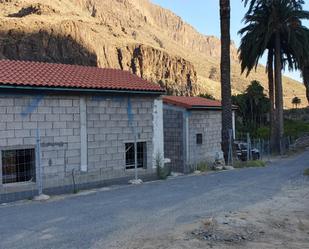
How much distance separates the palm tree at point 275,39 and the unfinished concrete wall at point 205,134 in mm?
10358

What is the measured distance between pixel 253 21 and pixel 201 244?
1152 inches

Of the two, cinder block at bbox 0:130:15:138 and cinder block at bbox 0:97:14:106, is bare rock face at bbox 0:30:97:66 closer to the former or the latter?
cinder block at bbox 0:97:14:106

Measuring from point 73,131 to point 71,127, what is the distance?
0.54ft

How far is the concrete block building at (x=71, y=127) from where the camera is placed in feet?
44.6

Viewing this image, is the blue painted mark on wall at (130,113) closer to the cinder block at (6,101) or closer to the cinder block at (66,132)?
the cinder block at (66,132)

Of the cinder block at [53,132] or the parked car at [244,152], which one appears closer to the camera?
the cinder block at [53,132]

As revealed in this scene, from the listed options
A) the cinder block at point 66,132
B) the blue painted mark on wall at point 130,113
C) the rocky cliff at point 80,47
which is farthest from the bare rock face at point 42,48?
the cinder block at point 66,132

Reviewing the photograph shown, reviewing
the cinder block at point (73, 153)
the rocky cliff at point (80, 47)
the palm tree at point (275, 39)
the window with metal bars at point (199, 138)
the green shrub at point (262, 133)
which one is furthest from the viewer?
the rocky cliff at point (80, 47)

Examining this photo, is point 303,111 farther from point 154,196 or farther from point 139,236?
point 139,236

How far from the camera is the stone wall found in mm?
13570

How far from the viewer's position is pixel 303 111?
6456 cm

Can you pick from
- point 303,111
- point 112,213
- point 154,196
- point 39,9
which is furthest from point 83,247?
point 39,9

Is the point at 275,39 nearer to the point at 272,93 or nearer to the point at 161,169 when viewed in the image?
the point at 272,93

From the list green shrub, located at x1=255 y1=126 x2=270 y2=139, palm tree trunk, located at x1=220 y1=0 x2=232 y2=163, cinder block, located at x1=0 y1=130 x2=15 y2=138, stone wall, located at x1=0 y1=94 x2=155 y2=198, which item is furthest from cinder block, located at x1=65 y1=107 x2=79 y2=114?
green shrub, located at x1=255 y1=126 x2=270 y2=139
